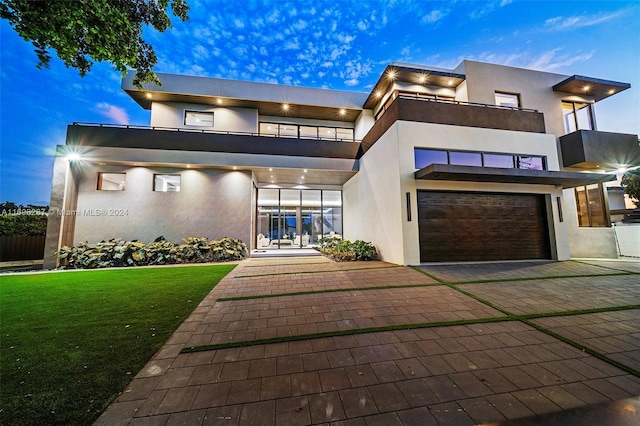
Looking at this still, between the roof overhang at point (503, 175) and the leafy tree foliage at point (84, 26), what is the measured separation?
6.58 m

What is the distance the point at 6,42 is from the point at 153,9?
117 inches

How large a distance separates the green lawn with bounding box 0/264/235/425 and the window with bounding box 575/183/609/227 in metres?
14.2

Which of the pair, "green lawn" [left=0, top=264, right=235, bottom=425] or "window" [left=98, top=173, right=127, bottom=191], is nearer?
"green lawn" [left=0, top=264, right=235, bottom=425]

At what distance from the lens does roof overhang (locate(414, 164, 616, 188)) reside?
21.3 feet

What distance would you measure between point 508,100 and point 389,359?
13014 millimetres

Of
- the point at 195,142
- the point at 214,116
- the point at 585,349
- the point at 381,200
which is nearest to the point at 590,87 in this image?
the point at 381,200

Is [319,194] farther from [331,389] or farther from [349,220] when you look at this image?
[331,389]

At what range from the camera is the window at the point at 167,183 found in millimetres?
10105

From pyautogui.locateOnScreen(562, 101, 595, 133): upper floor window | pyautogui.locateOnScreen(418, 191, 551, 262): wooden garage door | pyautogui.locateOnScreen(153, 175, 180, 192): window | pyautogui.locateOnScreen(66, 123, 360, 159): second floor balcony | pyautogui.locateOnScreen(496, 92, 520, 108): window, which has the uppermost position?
pyautogui.locateOnScreen(496, 92, 520, 108): window

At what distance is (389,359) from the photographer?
2.39 meters

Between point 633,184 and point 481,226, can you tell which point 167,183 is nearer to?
point 481,226

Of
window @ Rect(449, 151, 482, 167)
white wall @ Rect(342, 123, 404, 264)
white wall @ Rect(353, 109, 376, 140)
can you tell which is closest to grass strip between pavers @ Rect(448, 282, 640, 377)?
white wall @ Rect(342, 123, 404, 264)

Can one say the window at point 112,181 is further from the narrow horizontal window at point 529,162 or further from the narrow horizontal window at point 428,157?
the narrow horizontal window at point 529,162

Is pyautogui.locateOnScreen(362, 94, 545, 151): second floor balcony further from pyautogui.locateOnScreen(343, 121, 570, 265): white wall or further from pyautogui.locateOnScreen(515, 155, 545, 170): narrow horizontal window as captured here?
pyautogui.locateOnScreen(515, 155, 545, 170): narrow horizontal window
